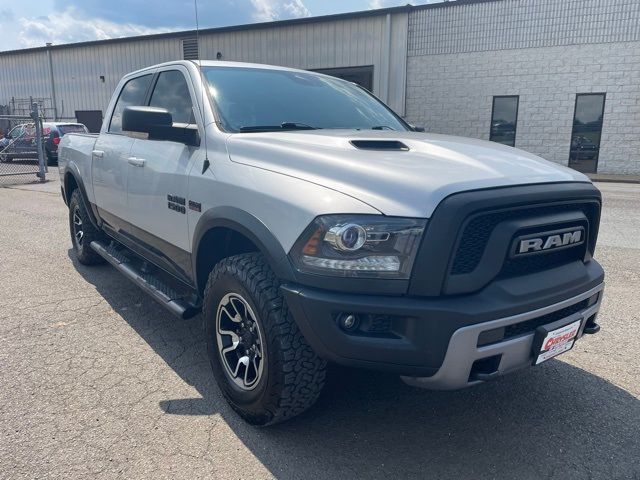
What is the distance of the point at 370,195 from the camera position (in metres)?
2.15

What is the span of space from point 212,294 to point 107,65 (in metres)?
28.0

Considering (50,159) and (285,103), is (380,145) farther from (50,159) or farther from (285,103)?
(50,159)

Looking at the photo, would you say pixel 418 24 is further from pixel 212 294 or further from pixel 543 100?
pixel 212 294

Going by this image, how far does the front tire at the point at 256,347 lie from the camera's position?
2.34 metres

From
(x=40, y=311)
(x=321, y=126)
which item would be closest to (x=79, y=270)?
(x=40, y=311)

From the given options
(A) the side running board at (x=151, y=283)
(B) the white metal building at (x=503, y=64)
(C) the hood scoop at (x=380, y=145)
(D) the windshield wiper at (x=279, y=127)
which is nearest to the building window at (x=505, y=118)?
(B) the white metal building at (x=503, y=64)

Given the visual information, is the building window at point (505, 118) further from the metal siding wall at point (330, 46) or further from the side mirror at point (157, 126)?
the side mirror at point (157, 126)

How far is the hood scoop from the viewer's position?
8.65ft

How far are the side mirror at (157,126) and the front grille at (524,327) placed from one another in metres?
2.01

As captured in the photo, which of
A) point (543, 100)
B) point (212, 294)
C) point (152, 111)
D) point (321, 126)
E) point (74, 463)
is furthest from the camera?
point (543, 100)

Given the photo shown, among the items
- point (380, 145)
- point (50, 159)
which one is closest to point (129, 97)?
point (380, 145)

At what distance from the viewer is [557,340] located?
2375 millimetres

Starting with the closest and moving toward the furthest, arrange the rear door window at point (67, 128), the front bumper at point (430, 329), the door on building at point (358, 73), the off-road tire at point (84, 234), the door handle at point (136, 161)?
1. the front bumper at point (430, 329)
2. the door handle at point (136, 161)
3. the off-road tire at point (84, 234)
4. the rear door window at point (67, 128)
5. the door on building at point (358, 73)

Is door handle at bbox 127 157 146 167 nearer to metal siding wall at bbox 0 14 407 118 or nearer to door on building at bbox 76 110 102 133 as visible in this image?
metal siding wall at bbox 0 14 407 118
